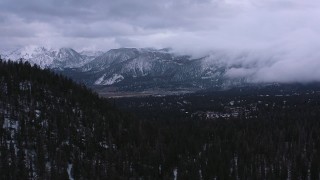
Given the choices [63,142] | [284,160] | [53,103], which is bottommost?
[284,160]

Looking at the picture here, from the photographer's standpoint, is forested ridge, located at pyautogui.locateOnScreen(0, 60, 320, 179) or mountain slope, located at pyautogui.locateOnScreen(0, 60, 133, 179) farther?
forested ridge, located at pyautogui.locateOnScreen(0, 60, 320, 179)

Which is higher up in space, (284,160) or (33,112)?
(33,112)

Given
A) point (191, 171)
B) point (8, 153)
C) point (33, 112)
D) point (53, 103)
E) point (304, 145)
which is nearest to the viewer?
point (8, 153)

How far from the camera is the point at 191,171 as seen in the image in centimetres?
15688

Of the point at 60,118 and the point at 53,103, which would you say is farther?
the point at 53,103

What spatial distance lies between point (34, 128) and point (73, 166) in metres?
24.1

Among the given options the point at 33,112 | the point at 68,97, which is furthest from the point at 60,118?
the point at 68,97

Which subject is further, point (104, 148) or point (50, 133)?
point (104, 148)

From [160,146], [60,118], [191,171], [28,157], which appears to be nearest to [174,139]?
[160,146]

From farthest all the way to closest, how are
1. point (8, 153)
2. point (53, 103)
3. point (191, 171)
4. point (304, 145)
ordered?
point (304, 145), point (53, 103), point (191, 171), point (8, 153)

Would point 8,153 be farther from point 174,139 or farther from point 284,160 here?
point 284,160

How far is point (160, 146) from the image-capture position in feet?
577

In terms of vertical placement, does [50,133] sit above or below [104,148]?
above

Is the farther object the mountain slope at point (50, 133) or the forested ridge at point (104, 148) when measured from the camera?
the forested ridge at point (104, 148)
